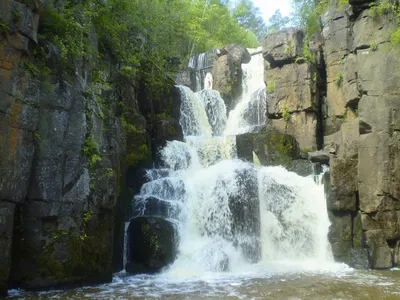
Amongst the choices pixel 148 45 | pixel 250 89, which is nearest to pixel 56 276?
pixel 148 45

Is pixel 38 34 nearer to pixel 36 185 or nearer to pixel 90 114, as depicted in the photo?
pixel 90 114

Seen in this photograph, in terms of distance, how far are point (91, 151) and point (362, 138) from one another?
31.5ft

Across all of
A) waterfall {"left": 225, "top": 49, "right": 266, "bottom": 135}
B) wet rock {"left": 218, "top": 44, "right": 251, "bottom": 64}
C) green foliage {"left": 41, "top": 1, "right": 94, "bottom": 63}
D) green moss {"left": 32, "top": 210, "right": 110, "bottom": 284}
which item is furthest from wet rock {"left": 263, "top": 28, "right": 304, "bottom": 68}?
green moss {"left": 32, "top": 210, "right": 110, "bottom": 284}

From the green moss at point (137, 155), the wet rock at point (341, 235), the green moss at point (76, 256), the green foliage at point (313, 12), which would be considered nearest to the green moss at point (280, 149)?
the wet rock at point (341, 235)

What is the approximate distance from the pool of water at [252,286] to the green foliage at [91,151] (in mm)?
3369

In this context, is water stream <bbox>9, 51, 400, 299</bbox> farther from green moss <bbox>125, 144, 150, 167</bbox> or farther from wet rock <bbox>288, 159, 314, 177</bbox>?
green moss <bbox>125, 144, 150, 167</bbox>

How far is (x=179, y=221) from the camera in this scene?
1395 centimetres

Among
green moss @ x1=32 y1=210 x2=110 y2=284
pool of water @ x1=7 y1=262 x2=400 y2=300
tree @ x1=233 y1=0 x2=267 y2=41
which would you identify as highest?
tree @ x1=233 y1=0 x2=267 y2=41

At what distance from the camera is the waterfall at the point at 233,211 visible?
1341 centimetres

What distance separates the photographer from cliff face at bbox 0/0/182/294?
9117 millimetres

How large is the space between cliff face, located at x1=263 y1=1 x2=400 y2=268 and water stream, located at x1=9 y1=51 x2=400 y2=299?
3.03ft

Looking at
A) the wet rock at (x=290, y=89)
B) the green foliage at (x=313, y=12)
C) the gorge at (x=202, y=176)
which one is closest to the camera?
the gorge at (x=202, y=176)

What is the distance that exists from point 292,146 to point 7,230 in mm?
13564

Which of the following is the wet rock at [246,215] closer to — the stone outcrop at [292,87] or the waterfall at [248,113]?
the stone outcrop at [292,87]
